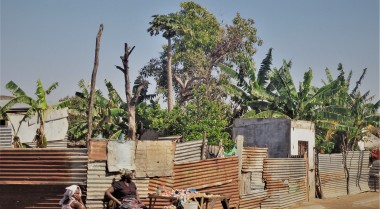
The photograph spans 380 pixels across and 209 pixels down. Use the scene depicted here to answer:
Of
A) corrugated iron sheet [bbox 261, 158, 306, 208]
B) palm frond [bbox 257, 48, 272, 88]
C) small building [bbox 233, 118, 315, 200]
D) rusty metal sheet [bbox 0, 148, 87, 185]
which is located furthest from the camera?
palm frond [bbox 257, 48, 272, 88]

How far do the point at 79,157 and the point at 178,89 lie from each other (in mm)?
26270

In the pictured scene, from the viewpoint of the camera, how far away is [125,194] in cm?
1078

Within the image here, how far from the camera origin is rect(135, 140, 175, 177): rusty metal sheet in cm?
1257

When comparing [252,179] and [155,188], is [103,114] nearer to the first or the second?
[252,179]

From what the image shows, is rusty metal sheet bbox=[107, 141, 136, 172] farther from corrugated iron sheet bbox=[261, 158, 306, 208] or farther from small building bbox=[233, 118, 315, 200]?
small building bbox=[233, 118, 315, 200]

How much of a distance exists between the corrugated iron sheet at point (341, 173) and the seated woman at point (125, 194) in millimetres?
12452

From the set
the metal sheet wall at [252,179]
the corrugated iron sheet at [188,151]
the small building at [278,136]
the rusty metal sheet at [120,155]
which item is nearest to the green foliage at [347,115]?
the small building at [278,136]

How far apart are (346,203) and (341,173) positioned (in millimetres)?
2827

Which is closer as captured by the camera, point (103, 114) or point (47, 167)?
point (47, 167)

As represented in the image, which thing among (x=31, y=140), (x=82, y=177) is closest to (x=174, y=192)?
(x=82, y=177)

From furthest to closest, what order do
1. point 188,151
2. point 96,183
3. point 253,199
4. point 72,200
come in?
point 253,199
point 188,151
point 96,183
point 72,200

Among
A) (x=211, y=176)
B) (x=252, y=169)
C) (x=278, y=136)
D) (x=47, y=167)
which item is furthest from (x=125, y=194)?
(x=278, y=136)

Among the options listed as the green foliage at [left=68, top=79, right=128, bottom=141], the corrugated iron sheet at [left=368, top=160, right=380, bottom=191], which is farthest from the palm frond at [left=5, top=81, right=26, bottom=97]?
the corrugated iron sheet at [left=368, top=160, right=380, bottom=191]

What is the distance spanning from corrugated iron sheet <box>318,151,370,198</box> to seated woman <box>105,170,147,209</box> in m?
12.5
